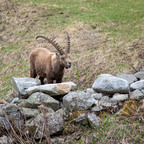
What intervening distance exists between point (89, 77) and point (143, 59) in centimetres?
212

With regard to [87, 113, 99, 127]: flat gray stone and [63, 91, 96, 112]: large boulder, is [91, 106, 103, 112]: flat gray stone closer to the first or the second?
[63, 91, 96, 112]: large boulder

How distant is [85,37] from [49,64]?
5446 millimetres

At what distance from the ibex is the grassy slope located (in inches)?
46.3

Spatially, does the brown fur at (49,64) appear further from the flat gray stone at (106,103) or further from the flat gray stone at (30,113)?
the flat gray stone at (30,113)

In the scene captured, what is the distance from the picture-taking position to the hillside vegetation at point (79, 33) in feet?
31.3

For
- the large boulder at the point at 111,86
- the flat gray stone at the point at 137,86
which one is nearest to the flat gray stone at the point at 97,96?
the large boulder at the point at 111,86

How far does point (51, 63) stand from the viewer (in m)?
8.16

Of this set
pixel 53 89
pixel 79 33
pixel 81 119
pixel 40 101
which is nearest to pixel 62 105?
pixel 53 89

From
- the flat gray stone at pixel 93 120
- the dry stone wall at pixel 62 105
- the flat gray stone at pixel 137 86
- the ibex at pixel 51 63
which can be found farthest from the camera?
the ibex at pixel 51 63

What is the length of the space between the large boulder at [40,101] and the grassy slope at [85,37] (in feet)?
3.96

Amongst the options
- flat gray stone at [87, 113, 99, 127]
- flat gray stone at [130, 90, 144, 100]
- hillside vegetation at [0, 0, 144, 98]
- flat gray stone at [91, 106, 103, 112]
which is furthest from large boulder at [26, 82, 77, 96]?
hillside vegetation at [0, 0, 144, 98]

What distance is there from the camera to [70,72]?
10.0 meters

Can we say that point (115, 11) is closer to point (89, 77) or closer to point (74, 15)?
point (74, 15)

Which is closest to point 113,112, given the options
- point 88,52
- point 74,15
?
point 88,52
